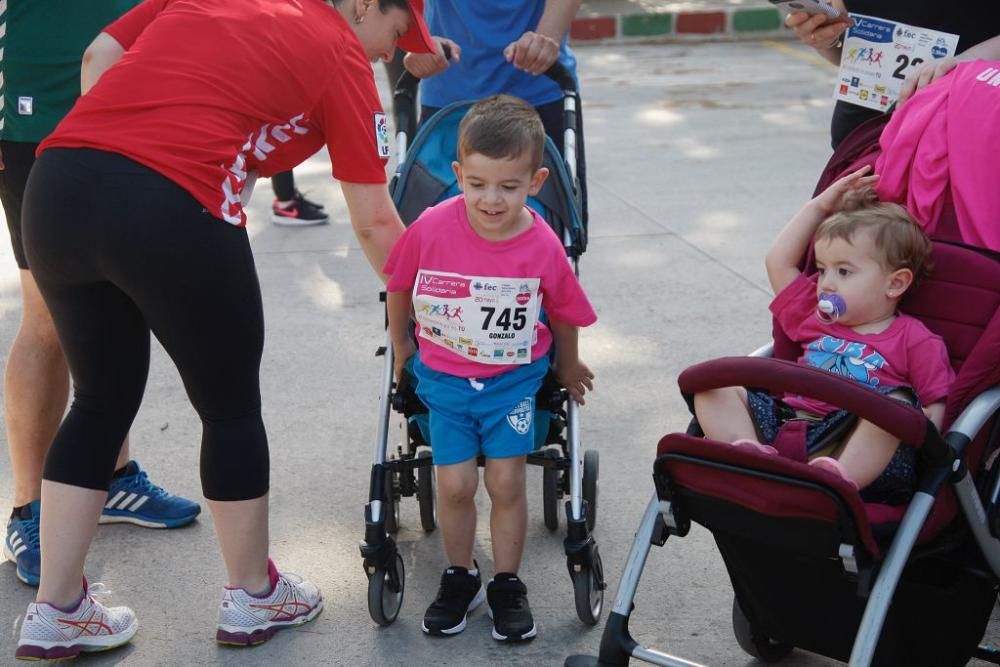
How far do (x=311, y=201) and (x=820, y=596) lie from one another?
4.77 meters

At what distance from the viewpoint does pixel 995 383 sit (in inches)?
97.4

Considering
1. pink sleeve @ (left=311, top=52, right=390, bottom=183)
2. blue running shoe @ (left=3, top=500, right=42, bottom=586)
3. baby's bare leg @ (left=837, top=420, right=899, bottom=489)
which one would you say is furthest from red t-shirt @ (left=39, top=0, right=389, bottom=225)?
baby's bare leg @ (left=837, top=420, right=899, bottom=489)

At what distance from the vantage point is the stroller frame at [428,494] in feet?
9.52

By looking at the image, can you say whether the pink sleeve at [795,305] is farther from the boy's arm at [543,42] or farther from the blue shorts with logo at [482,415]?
the boy's arm at [543,42]

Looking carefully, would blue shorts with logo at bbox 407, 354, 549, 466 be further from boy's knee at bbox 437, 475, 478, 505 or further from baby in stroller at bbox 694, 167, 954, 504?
baby in stroller at bbox 694, 167, 954, 504

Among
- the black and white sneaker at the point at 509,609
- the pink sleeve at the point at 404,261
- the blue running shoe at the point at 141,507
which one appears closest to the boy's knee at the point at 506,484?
the black and white sneaker at the point at 509,609

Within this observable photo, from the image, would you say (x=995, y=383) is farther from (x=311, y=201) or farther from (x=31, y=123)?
(x=311, y=201)

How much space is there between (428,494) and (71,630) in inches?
39.3

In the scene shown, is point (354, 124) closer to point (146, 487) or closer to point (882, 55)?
point (146, 487)

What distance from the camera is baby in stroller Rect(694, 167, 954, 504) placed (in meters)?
2.49

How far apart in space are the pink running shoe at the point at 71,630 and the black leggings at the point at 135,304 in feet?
1.00

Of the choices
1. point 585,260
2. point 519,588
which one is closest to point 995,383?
point 519,588

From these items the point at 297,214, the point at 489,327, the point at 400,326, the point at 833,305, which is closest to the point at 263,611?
the point at 400,326

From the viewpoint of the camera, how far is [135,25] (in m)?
2.77
